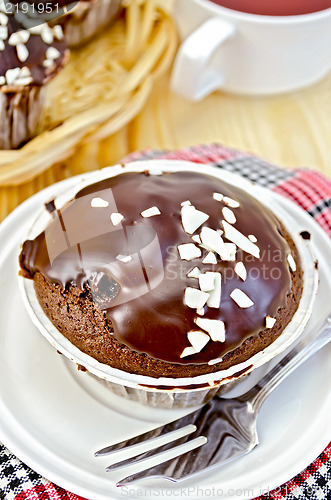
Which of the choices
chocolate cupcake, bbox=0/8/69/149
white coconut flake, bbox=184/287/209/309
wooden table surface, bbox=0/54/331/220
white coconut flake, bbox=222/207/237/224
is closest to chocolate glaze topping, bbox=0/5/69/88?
chocolate cupcake, bbox=0/8/69/149

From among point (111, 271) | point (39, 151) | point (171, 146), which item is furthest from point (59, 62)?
point (111, 271)

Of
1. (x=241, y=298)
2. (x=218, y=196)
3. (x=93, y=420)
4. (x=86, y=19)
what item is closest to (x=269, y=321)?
(x=241, y=298)

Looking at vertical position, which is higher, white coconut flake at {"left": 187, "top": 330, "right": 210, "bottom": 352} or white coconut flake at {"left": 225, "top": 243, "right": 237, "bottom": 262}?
white coconut flake at {"left": 225, "top": 243, "right": 237, "bottom": 262}

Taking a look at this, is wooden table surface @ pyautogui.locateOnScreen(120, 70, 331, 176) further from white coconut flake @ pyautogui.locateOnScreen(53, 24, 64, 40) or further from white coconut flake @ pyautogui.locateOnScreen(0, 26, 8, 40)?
white coconut flake @ pyautogui.locateOnScreen(0, 26, 8, 40)

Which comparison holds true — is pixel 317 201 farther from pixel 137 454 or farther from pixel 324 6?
pixel 137 454

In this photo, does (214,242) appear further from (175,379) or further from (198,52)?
(198,52)
